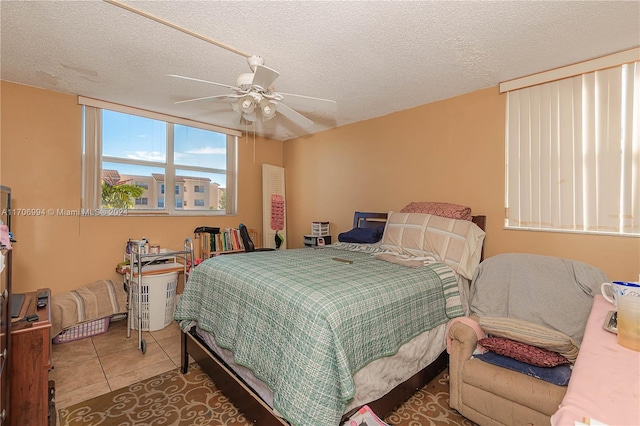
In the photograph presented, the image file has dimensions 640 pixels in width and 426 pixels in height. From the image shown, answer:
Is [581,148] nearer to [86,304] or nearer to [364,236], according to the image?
[364,236]

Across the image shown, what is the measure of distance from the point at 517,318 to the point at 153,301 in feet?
11.3

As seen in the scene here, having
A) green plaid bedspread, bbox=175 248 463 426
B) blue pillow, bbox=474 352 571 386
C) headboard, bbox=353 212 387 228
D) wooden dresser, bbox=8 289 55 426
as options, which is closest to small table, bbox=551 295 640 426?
blue pillow, bbox=474 352 571 386

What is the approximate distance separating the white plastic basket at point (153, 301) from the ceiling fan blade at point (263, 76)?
2.42 metres

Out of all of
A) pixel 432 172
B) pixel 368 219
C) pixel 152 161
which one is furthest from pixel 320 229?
pixel 152 161

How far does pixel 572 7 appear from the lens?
169cm

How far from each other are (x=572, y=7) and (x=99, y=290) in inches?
187

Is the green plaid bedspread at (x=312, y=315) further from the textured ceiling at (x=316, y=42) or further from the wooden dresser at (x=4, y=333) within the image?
the textured ceiling at (x=316, y=42)

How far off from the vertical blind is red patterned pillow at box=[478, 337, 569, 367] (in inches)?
50.0

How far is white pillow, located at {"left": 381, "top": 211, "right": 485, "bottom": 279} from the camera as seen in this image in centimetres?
246

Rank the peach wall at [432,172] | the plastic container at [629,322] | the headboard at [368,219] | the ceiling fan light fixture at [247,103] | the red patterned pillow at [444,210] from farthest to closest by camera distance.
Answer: the headboard at [368,219] < the red patterned pillow at [444,210] < the peach wall at [432,172] < the ceiling fan light fixture at [247,103] < the plastic container at [629,322]

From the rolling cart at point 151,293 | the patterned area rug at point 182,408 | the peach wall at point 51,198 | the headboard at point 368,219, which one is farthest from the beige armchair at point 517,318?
the peach wall at point 51,198

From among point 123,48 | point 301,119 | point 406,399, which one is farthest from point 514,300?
point 123,48

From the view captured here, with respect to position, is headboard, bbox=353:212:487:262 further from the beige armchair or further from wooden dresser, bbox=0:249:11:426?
wooden dresser, bbox=0:249:11:426

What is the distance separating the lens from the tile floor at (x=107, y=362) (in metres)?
2.16
